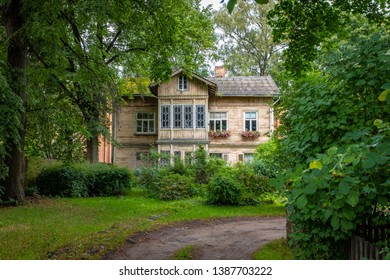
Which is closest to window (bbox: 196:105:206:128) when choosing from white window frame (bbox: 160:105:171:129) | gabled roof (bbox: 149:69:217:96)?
gabled roof (bbox: 149:69:217:96)

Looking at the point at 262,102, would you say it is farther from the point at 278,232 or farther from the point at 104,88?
the point at 278,232

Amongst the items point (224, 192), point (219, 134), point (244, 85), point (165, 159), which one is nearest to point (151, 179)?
point (165, 159)

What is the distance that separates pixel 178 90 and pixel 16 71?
15.0 metres

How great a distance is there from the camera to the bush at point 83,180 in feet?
48.7

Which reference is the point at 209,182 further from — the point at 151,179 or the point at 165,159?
the point at 165,159

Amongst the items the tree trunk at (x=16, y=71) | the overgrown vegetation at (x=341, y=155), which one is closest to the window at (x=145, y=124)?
the tree trunk at (x=16, y=71)

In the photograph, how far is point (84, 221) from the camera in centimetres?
920

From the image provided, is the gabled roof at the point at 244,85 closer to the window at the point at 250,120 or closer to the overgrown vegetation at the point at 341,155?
the window at the point at 250,120

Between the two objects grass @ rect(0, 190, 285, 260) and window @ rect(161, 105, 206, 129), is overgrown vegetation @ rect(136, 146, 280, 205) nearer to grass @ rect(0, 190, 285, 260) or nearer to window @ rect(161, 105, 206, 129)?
grass @ rect(0, 190, 285, 260)

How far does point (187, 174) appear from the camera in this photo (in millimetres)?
16500

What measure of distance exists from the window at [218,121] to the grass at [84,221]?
11035 mm

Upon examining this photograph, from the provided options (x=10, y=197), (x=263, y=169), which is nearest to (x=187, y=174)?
(x=263, y=169)

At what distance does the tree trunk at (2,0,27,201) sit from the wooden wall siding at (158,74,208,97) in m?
13.5

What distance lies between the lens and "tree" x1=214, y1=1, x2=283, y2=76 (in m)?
12.0
